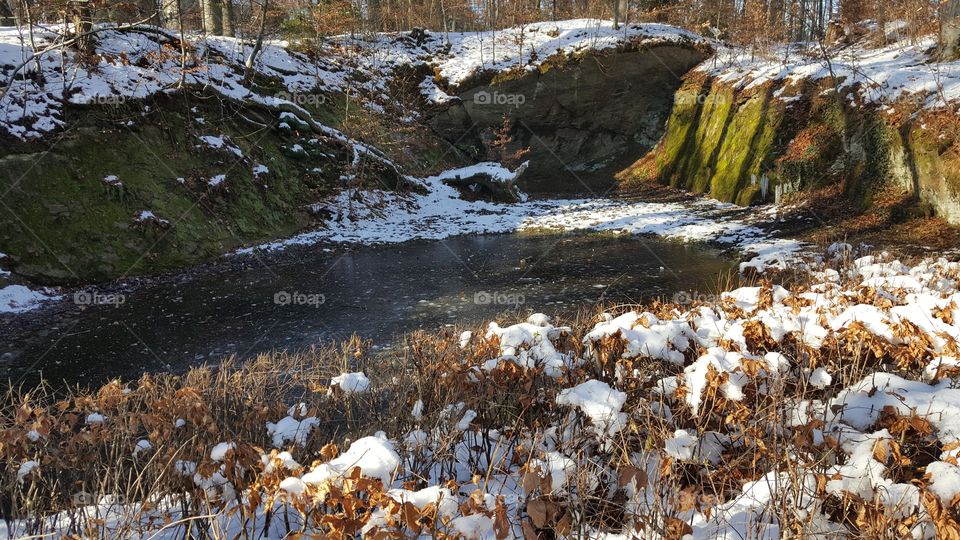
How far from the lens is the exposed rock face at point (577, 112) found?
25.8m

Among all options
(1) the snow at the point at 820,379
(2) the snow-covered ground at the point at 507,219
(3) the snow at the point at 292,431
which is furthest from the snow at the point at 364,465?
(2) the snow-covered ground at the point at 507,219

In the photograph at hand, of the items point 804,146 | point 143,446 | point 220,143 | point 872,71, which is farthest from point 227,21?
point 143,446

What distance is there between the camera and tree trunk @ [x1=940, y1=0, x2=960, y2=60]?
1418 centimetres

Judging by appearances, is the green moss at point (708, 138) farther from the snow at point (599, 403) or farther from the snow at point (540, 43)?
the snow at point (599, 403)

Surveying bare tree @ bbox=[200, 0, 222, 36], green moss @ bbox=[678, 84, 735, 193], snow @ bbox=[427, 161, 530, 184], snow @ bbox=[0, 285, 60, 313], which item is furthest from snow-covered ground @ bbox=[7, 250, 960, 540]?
bare tree @ bbox=[200, 0, 222, 36]

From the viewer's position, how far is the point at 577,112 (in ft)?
88.0

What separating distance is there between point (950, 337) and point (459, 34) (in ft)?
102

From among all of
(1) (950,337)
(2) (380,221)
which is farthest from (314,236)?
(1) (950,337)

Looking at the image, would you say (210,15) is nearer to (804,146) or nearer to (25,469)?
(804,146)

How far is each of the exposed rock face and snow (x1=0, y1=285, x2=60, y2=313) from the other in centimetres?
1882

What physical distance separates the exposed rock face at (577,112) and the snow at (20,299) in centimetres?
1882

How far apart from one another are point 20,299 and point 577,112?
23.8 metres

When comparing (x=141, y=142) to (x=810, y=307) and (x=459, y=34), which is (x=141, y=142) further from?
(x=459, y=34)

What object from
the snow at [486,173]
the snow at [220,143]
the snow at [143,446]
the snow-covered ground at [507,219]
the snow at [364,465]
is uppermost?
the snow at [220,143]
